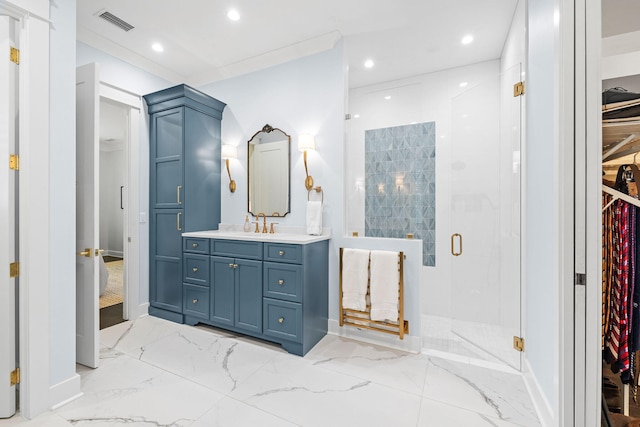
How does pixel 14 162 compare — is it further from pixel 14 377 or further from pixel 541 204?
pixel 541 204

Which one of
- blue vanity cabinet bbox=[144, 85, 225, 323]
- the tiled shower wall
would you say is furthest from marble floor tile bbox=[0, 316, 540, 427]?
the tiled shower wall

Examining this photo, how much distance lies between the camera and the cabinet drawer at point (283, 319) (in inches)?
92.9

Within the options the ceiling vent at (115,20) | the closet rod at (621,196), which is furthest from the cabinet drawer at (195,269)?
the closet rod at (621,196)

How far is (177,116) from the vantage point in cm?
304

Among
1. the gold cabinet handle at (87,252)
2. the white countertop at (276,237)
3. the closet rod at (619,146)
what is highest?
the closet rod at (619,146)

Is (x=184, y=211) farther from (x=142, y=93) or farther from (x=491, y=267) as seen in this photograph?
(x=491, y=267)

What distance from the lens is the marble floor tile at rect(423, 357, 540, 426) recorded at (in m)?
1.69

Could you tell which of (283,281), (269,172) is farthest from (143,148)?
(283,281)

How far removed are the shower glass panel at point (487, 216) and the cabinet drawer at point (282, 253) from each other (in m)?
1.41

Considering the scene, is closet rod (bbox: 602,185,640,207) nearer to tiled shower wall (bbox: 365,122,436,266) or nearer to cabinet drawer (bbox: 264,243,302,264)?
tiled shower wall (bbox: 365,122,436,266)

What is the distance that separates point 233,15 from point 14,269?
247 cm

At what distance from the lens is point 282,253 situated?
2.41 meters

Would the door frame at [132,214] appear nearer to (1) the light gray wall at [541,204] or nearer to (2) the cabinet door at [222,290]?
(2) the cabinet door at [222,290]

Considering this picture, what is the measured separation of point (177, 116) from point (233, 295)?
2023 mm
